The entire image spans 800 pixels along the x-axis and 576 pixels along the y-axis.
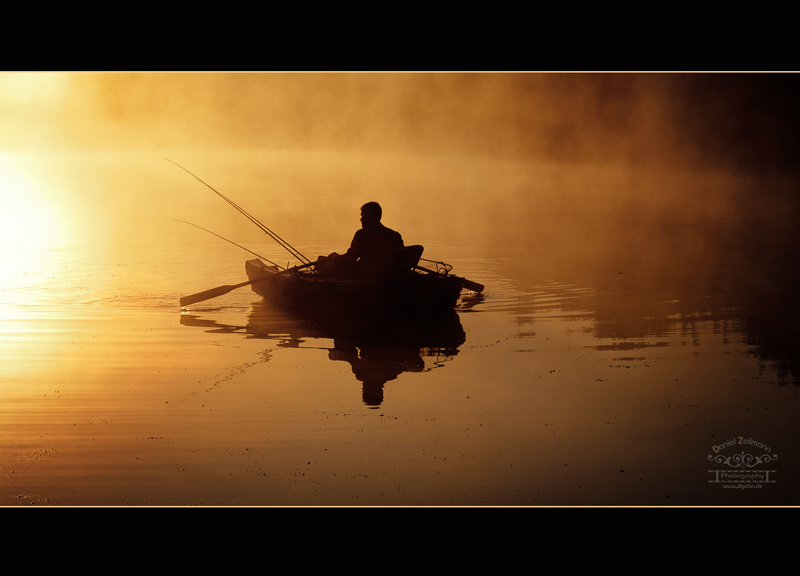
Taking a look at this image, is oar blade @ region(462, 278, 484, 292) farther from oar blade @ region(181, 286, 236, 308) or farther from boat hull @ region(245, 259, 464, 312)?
oar blade @ region(181, 286, 236, 308)

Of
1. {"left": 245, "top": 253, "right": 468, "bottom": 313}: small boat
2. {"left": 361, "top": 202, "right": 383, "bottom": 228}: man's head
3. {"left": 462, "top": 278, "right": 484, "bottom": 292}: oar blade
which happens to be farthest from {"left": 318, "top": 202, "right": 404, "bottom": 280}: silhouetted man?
{"left": 462, "top": 278, "right": 484, "bottom": 292}: oar blade

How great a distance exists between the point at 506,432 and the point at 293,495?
1.19m

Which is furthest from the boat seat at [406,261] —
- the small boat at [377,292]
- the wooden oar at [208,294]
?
the wooden oar at [208,294]

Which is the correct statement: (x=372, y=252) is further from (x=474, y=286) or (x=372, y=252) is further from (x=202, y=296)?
(x=202, y=296)

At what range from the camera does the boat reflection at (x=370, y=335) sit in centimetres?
504

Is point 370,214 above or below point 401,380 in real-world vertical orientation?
above

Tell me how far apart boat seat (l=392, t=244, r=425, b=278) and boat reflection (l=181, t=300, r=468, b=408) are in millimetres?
337

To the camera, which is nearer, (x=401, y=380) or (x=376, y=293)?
(x=401, y=380)

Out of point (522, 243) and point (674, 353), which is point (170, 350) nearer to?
point (674, 353)

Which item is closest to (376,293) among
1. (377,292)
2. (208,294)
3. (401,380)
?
(377,292)

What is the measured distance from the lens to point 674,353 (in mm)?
5160

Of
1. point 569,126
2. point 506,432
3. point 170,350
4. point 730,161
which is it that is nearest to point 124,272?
point 170,350

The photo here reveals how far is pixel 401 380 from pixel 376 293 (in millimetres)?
1339

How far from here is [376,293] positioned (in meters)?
5.93
